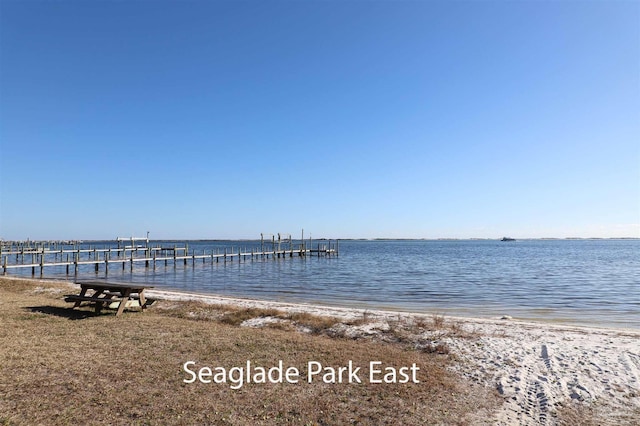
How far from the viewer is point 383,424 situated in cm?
485

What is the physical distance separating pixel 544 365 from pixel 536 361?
10.8 inches

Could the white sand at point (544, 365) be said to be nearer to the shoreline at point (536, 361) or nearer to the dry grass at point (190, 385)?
the shoreline at point (536, 361)

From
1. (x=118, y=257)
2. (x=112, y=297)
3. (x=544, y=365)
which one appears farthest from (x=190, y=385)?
(x=118, y=257)

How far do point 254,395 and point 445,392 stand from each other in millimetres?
2803

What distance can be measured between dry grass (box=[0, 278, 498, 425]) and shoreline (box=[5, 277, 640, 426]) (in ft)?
1.79

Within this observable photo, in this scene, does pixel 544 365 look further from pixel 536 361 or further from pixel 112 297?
pixel 112 297

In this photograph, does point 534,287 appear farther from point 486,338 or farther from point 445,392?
point 445,392

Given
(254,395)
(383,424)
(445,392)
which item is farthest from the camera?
(445,392)

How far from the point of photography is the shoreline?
572 cm

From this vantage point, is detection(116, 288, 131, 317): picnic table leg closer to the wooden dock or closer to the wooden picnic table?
the wooden picnic table

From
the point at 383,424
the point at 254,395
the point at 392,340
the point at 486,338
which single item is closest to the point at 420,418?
the point at 383,424

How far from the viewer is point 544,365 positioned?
25.0 feet

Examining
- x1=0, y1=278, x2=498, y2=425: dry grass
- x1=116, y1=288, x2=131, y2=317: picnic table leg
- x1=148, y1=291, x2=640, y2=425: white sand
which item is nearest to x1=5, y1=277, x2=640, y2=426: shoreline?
x1=148, y1=291, x2=640, y2=425: white sand

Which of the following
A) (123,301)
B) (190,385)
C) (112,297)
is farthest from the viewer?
(112,297)
